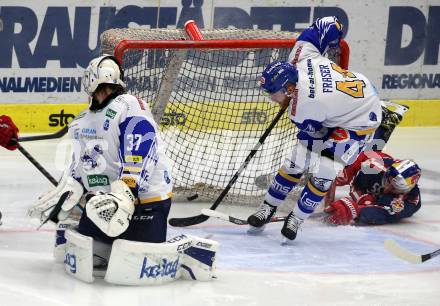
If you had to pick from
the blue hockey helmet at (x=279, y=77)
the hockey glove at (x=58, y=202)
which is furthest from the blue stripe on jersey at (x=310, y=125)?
the hockey glove at (x=58, y=202)

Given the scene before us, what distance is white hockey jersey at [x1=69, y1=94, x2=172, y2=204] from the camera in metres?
4.23

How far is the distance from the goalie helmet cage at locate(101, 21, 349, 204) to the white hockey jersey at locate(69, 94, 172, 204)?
1.21m

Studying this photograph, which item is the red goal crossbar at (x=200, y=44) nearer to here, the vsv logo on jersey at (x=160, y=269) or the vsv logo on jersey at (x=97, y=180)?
the vsv logo on jersey at (x=97, y=180)

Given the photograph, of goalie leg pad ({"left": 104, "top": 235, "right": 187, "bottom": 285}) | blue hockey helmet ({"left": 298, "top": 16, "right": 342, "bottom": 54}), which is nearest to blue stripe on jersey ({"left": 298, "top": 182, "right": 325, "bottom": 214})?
blue hockey helmet ({"left": 298, "top": 16, "right": 342, "bottom": 54})

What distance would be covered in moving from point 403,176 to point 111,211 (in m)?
2.13

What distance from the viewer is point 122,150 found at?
425 cm

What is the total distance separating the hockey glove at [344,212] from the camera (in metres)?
5.78

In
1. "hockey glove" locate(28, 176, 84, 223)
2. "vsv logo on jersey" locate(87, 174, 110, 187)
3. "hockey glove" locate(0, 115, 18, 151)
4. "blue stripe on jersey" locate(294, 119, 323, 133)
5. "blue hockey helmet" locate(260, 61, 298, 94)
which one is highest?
"blue hockey helmet" locate(260, 61, 298, 94)

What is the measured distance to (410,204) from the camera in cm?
591

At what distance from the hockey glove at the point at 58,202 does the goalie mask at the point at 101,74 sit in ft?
1.25

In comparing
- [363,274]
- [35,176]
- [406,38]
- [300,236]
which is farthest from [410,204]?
[406,38]

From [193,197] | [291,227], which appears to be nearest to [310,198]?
[291,227]

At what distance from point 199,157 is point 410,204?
4.50ft

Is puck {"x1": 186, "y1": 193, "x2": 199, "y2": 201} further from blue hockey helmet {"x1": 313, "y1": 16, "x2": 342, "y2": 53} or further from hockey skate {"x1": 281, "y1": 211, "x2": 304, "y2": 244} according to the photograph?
blue hockey helmet {"x1": 313, "y1": 16, "x2": 342, "y2": 53}
